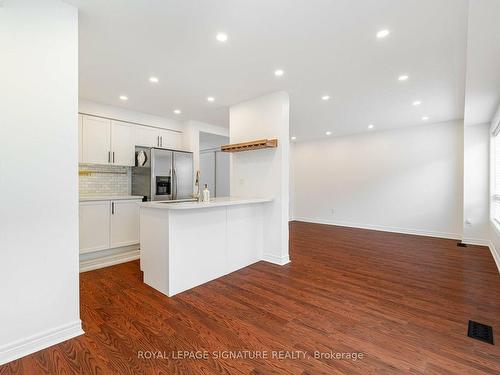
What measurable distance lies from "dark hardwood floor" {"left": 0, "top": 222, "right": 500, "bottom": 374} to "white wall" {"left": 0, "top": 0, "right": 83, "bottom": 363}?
27cm

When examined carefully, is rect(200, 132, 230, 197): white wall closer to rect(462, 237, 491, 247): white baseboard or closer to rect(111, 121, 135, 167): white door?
rect(111, 121, 135, 167): white door

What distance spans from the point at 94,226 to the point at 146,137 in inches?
79.0

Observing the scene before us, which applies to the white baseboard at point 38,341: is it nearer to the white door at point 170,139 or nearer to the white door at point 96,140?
the white door at point 96,140

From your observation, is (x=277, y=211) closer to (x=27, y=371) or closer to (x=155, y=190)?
(x=155, y=190)

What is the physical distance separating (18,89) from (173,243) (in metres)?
1.80

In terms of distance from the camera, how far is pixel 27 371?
1.53 m

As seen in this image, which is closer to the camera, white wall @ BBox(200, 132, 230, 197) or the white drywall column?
the white drywall column

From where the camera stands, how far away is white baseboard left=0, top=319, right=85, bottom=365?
1612 mm

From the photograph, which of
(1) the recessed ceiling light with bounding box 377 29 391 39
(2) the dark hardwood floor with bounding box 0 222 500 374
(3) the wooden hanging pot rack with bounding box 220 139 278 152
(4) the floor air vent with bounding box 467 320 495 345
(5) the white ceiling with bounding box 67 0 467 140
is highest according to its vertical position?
(5) the white ceiling with bounding box 67 0 467 140

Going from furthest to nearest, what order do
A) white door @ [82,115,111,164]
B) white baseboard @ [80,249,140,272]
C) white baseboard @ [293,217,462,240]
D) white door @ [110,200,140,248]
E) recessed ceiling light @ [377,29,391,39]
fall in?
white baseboard @ [293,217,462,240] → white door @ [82,115,111,164] → white door @ [110,200,140,248] → white baseboard @ [80,249,140,272] → recessed ceiling light @ [377,29,391,39]

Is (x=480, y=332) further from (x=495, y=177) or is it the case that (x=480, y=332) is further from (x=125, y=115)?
(x=125, y=115)

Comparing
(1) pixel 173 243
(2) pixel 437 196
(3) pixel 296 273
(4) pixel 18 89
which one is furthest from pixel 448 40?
(2) pixel 437 196

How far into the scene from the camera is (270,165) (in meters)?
3.68

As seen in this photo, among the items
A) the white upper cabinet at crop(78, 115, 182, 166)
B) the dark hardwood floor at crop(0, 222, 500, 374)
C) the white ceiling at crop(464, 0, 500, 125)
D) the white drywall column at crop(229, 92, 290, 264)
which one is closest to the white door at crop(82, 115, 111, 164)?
the white upper cabinet at crop(78, 115, 182, 166)
